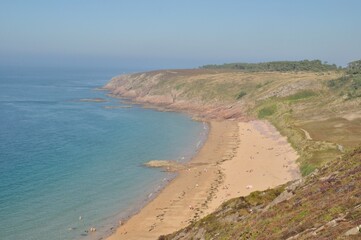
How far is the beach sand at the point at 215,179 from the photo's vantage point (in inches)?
1688

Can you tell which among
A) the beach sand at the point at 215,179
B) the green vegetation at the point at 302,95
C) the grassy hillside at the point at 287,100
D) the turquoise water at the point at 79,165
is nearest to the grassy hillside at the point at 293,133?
the grassy hillside at the point at 287,100

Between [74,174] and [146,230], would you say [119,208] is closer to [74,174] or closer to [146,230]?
[146,230]

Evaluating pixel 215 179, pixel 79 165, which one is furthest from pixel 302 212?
pixel 79 165

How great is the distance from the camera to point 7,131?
93.6 metres

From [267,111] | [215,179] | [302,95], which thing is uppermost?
[302,95]

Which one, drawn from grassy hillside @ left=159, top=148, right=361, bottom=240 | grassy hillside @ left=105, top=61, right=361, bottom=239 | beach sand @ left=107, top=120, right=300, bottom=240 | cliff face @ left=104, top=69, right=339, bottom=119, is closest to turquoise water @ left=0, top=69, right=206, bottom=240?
beach sand @ left=107, top=120, right=300, bottom=240

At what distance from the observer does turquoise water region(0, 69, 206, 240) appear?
4369cm

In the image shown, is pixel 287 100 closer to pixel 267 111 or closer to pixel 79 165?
pixel 267 111

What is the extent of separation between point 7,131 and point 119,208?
57702 millimetres

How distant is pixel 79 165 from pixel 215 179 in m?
23.1

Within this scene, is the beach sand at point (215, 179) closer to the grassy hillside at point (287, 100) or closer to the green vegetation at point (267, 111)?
the grassy hillside at point (287, 100)

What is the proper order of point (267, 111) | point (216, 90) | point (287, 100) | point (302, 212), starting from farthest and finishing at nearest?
point (216, 90) < point (287, 100) < point (267, 111) < point (302, 212)

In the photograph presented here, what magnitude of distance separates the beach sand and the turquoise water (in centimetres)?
277

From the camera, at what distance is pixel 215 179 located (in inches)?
2256
